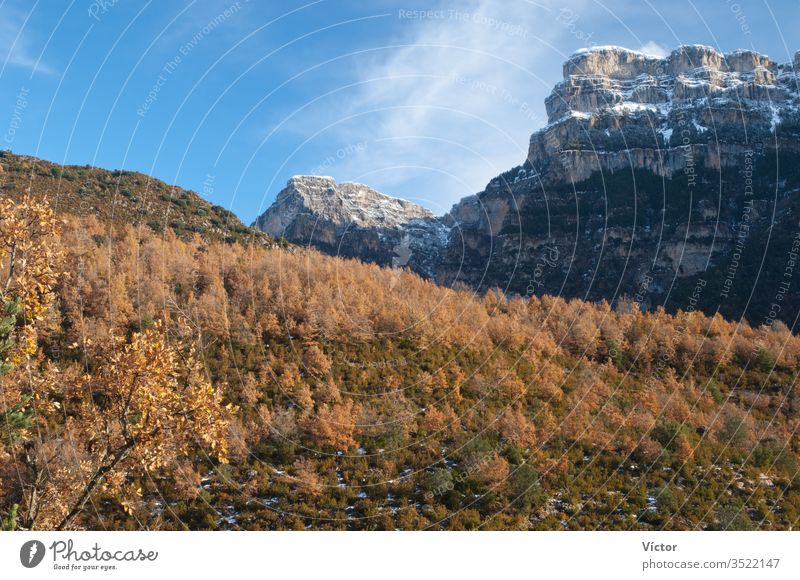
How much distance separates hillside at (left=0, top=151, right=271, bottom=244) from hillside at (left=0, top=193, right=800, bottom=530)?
16107 mm

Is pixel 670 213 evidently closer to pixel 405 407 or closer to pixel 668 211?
pixel 668 211

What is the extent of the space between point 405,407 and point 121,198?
6519 cm

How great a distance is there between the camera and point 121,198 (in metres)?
83.2

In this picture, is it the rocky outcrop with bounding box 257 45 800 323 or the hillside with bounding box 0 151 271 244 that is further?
the rocky outcrop with bounding box 257 45 800 323

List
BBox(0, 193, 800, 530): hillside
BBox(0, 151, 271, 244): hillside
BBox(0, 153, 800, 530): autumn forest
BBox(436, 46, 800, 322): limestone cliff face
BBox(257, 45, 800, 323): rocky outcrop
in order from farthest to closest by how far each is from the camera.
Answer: BBox(436, 46, 800, 322): limestone cliff face → BBox(257, 45, 800, 323): rocky outcrop → BBox(0, 151, 271, 244): hillside → BBox(0, 193, 800, 530): hillside → BBox(0, 153, 800, 530): autumn forest

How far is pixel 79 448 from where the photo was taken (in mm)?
26281

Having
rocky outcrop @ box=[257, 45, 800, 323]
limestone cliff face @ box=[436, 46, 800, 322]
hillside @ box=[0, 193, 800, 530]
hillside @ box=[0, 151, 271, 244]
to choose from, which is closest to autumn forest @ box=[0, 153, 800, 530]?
hillside @ box=[0, 193, 800, 530]

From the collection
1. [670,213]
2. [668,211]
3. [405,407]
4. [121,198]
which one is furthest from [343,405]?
[668,211]

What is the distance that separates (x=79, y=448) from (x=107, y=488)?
17.2 metres

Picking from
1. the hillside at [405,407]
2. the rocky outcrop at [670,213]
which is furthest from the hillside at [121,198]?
the rocky outcrop at [670,213]

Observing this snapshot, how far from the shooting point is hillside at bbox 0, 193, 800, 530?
84.5ft

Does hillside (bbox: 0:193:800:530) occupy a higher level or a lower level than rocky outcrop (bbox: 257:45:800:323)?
lower

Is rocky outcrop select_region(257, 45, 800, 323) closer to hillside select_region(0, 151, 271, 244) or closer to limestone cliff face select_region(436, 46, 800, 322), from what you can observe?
limestone cliff face select_region(436, 46, 800, 322)
